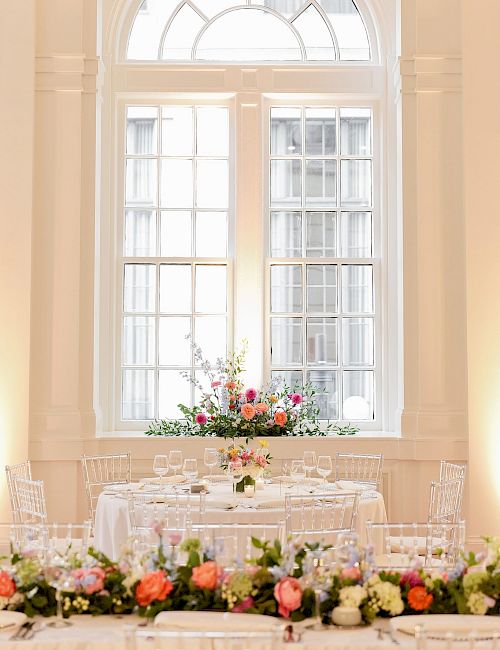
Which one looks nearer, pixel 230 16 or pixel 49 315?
pixel 49 315

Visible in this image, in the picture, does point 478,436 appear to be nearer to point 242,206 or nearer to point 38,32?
point 242,206

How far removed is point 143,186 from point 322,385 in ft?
7.38

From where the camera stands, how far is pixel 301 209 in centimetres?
806

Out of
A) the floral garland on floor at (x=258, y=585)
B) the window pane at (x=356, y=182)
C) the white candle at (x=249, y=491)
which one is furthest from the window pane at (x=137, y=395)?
the floral garland on floor at (x=258, y=585)

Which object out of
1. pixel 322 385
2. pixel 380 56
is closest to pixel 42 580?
pixel 322 385

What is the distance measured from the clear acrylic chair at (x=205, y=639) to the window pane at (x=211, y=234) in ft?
18.4

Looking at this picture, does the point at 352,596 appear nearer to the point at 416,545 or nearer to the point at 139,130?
the point at 416,545

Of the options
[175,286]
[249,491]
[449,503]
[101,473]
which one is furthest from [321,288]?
[249,491]

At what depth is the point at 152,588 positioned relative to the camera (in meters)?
2.78

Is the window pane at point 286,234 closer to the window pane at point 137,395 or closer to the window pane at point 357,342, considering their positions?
the window pane at point 357,342

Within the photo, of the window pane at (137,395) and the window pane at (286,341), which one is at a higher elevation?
the window pane at (286,341)

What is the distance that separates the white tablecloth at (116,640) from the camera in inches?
103

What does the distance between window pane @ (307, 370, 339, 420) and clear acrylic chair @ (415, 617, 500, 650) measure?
5299 millimetres

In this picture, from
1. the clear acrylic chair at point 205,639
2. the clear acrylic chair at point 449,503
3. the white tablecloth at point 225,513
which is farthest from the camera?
the clear acrylic chair at point 449,503
